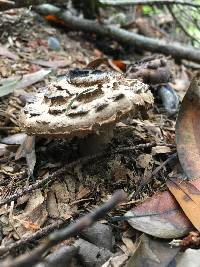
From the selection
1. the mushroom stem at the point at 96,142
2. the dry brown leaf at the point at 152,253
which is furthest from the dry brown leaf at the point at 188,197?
the mushroom stem at the point at 96,142

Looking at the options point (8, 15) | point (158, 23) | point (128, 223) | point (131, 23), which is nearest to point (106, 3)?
point (131, 23)

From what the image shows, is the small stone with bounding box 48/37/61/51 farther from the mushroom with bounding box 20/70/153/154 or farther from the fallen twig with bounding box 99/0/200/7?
the mushroom with bounding box 20/70/153/154

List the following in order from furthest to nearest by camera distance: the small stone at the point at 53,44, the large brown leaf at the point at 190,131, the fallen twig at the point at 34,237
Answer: the small stone at the point at 53,44
the large brown leaf at the point at 190,131
the fallen twig at the point at 34,237

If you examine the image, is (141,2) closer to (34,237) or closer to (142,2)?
(142,2)

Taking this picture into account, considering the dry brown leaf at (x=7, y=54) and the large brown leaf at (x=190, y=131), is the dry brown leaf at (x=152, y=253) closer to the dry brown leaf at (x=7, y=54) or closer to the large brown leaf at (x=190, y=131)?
the large brown leaf at (x=190, y=131)

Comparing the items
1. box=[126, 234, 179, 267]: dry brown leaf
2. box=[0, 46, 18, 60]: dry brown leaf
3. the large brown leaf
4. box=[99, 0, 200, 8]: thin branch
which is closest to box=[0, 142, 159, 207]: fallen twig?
the large brown leaf

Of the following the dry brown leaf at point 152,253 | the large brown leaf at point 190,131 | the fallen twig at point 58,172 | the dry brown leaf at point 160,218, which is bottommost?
the fallen twig at point 58,172

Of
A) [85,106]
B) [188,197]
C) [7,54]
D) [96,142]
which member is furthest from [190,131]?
[7,54]

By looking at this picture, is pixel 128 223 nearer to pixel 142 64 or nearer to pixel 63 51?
pixel 142 64
